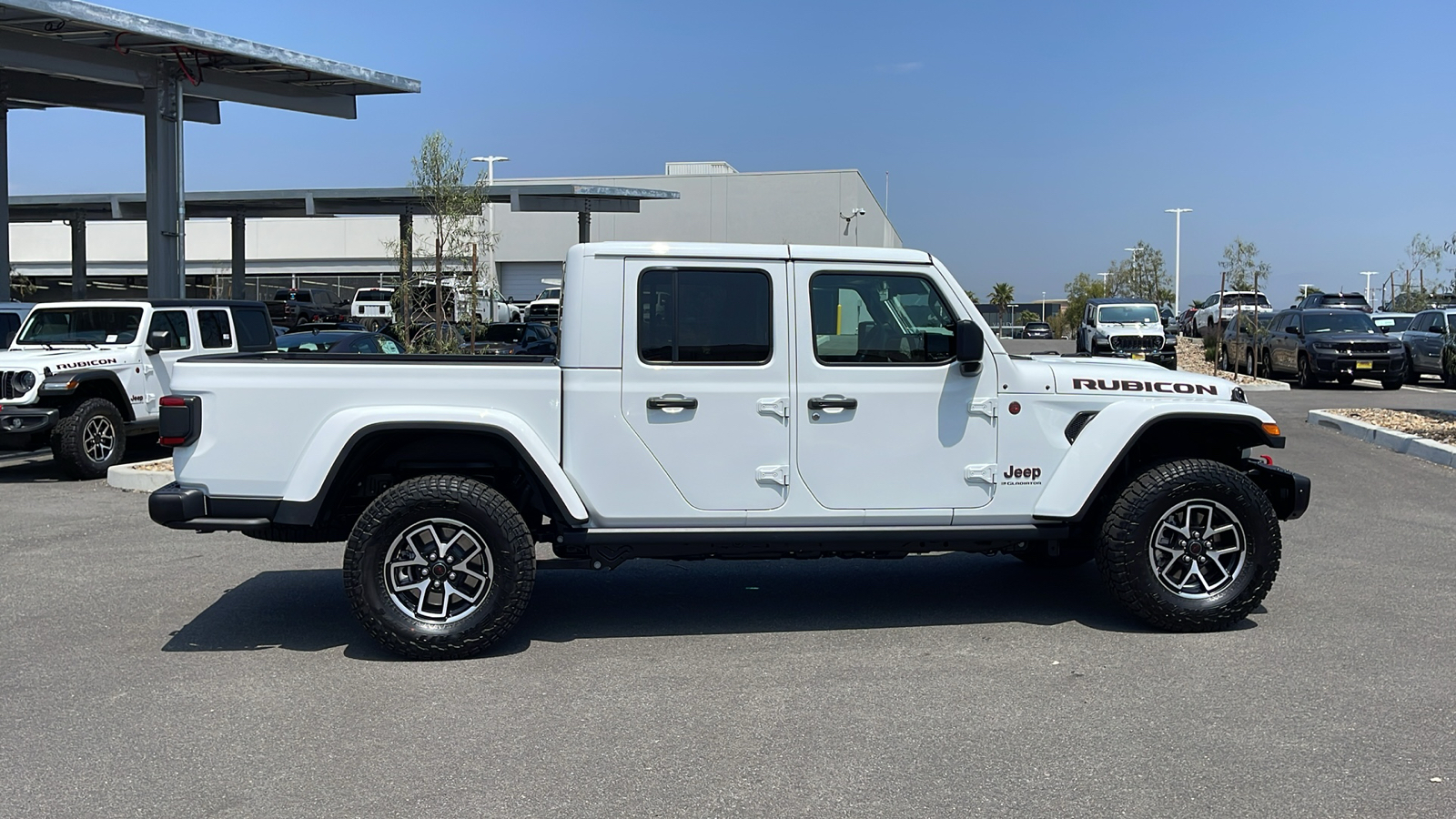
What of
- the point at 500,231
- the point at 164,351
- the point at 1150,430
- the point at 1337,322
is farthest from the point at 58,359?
the point at 500,231

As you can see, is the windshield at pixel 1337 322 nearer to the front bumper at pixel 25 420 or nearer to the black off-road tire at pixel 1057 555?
the black off-road tire at pixel 1057 555

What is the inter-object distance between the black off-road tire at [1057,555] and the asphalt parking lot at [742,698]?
0.12 m

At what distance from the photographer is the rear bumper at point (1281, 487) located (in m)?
6.43

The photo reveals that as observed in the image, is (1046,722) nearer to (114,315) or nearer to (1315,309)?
(114,315)

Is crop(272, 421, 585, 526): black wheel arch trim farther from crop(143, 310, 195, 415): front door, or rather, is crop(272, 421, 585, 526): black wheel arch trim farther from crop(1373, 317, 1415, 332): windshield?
crop(1373, 317, 1415, 332): windshield

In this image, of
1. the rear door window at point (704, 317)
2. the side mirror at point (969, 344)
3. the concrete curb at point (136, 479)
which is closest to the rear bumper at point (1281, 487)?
the side mirror at point (969, 344)

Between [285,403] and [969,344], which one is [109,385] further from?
[969,344]

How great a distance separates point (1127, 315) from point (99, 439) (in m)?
25.5

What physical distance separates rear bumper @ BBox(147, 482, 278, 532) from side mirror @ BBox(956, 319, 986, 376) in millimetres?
3417

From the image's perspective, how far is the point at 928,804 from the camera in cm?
407

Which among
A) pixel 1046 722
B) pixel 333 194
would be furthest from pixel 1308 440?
pixel 333 194

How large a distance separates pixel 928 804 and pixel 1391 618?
3751 mm

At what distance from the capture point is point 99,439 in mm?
12438

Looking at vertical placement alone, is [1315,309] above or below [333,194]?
below
